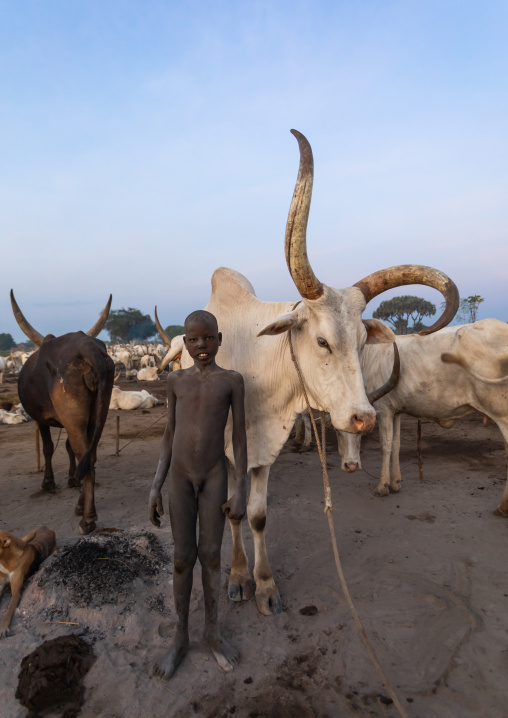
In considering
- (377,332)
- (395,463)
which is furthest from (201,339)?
(395,463)

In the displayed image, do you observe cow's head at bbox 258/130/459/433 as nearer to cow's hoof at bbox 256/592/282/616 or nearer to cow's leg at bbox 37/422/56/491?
cow's hoof at bbox 256/592/282/616

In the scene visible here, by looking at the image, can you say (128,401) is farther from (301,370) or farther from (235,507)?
(235,507)

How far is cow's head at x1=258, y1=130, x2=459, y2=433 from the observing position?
2568 millimetres

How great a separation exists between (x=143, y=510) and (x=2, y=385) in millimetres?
17058

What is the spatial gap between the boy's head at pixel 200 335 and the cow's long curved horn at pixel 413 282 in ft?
3.77

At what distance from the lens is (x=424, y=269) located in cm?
293

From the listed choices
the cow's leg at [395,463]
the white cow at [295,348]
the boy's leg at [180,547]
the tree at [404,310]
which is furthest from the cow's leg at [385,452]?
the tree at [404,310]

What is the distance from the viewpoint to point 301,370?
9.80 feet

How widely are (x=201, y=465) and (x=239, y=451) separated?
249mm

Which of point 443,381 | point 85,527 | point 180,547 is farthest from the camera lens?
point 443,381

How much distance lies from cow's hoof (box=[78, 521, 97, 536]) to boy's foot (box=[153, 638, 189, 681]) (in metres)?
2.22

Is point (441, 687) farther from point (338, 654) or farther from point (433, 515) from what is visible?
point (433, 515)

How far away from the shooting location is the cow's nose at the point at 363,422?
8.06 ft

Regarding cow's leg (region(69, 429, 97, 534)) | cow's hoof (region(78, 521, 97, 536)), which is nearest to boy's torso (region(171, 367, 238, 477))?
cow's leg (region(69, 429, 97, 534))
